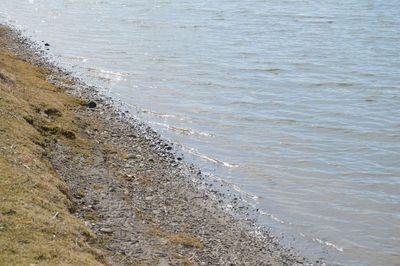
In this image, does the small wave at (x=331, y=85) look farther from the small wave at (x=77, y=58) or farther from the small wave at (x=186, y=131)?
the small wave at (x=77, y=58)

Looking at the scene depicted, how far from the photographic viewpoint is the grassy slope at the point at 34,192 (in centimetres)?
1316

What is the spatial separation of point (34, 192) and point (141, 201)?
5267 millimetres

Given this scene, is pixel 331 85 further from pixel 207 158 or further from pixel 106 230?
pixel 106 230

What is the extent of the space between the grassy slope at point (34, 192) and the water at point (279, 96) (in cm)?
673

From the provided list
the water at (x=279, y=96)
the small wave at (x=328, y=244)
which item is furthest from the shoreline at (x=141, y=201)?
the water at (x=279, y=96)

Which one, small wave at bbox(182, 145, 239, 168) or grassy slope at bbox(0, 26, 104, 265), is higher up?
grassy slope at bbox(0, 26, 104, 265)

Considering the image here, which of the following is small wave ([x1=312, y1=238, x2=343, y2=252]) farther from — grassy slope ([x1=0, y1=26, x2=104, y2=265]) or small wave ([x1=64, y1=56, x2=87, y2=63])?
small wave ([x1=64, y1=56, x2=87, y2=63])

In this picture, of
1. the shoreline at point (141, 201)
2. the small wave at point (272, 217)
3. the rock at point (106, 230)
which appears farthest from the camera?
the small wave at point (272, 217)

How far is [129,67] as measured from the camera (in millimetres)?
44094

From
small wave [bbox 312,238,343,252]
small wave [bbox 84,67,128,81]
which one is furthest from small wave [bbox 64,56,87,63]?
small wave [bbox 312,238,343,252]

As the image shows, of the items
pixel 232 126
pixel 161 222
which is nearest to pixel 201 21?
→ pixel 232 126

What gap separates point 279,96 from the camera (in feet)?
118

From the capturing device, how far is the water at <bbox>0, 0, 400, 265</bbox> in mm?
22438

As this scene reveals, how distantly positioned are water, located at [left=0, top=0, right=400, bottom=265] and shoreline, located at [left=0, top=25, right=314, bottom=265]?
159 centimetres
